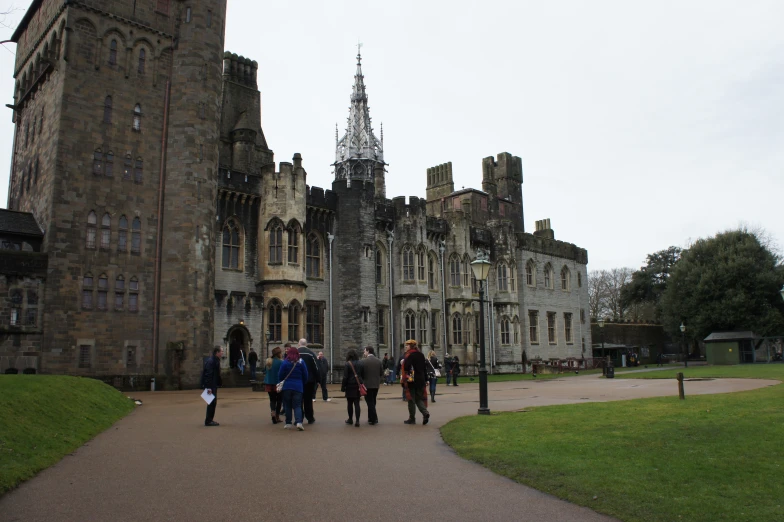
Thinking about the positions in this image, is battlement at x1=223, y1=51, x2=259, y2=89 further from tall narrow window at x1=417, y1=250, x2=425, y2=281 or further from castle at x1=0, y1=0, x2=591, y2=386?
tall narrow window at x1=417, y1=250, x2=425, y2=281

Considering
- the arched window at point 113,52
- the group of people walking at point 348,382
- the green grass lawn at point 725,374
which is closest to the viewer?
the group of people walking at point 348,382

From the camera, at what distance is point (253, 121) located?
42.4 m

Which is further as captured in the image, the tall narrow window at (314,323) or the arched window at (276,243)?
the tall narrow window at (314,323)

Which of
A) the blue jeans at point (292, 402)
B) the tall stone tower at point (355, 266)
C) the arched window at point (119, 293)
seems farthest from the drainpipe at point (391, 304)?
the blue jeans at point (292, 402)

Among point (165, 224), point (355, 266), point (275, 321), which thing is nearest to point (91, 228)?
point (165, 224)

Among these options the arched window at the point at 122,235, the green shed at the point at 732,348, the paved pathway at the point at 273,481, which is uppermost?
the arched window at the point at 122,235

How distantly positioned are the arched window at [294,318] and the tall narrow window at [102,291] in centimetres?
936

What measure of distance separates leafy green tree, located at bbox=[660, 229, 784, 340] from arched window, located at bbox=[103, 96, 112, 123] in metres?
51.9

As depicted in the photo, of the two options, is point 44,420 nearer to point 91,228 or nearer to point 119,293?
point 119,293

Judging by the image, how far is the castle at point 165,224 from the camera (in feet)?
92.8

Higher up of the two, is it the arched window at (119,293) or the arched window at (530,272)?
the arched window at (530,272)

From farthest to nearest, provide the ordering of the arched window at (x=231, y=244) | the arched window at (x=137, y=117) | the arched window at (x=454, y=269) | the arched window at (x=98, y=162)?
the arched window at (x=454, y=269) < the arched window at (x=231, y=244) < the arched window at (x=137, y=117) < the arched window at (x=98, y=162)

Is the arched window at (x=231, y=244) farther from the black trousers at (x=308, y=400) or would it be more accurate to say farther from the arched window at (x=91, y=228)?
the black trousers at (x=308, y=400)

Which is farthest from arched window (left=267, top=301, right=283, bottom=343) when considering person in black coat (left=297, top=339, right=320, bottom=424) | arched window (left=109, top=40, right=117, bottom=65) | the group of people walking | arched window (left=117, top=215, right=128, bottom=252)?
person in black coat (left=297, top=339, right=320, bottom=424)
